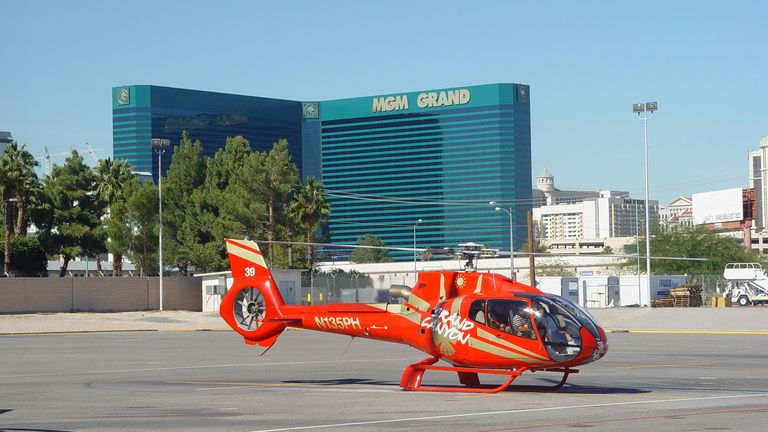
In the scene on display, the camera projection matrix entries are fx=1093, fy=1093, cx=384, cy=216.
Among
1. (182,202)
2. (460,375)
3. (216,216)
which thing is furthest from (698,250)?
(460,375)

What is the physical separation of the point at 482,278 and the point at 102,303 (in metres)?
55.8

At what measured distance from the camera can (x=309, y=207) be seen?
8906 cm

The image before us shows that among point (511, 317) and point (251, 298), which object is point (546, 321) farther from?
point (251, 298)

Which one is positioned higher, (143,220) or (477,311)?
(143,220)

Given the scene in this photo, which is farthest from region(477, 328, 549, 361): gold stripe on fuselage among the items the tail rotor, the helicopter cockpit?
the tail rotor

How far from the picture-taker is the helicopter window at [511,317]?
21438 mm

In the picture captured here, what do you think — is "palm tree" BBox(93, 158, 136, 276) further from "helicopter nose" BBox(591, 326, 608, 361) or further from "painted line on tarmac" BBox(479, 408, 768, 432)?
"painted line on tarmac" BBox(479, 408, 768, 432)

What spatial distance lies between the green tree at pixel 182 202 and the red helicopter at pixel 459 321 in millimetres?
60129

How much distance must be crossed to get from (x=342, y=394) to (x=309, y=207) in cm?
6731

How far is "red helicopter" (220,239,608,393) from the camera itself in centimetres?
2119

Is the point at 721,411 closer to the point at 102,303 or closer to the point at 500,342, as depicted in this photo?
the point at 500,342

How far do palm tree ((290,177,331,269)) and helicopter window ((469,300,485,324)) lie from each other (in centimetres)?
6610

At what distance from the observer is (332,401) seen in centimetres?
2061

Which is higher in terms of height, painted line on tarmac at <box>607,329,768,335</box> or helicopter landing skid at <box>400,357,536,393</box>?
helicopter landing skid at <box>400,357,536,393</box>
